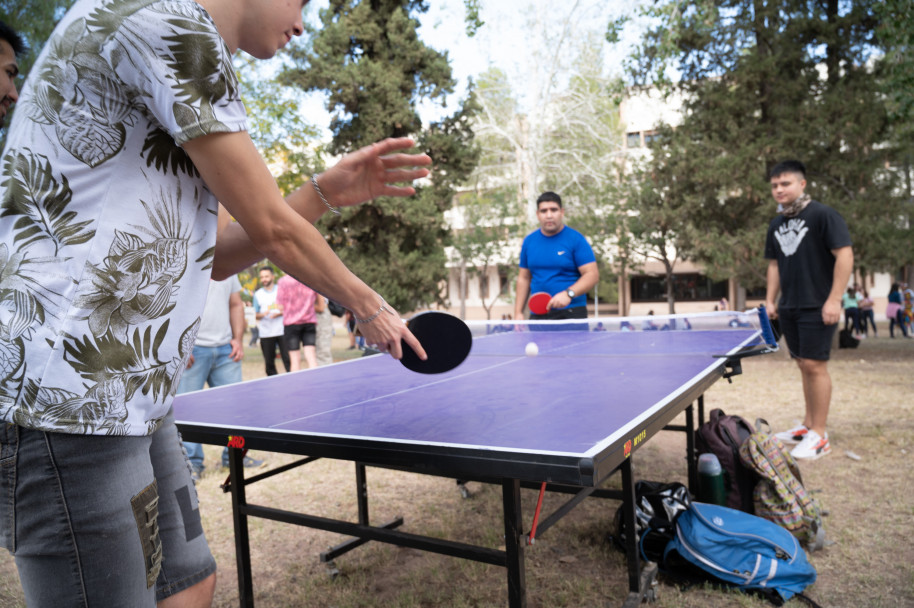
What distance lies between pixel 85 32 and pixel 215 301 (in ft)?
14.8

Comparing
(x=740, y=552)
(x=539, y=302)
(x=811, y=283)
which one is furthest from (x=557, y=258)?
(x=740, y=552)

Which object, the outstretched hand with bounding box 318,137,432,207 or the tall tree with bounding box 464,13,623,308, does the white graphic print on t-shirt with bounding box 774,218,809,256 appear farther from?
the tall tree with bounding box 464,13,623,308

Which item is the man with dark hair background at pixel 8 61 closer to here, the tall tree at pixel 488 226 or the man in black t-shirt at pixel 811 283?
the man in black t-shirt at pixel 811 283

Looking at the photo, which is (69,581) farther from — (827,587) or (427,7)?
(427,7)

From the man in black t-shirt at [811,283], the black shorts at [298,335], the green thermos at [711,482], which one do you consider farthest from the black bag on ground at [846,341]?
the green thermos at [711,482]

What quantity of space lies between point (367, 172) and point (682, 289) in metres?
39.1

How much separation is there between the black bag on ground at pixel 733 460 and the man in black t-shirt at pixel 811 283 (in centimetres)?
180

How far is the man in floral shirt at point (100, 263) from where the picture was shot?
1145 mm

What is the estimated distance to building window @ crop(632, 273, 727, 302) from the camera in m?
37.4

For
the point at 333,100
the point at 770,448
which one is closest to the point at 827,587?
the point at 770,448

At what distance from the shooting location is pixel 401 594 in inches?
127

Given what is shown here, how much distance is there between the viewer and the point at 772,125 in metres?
13.9

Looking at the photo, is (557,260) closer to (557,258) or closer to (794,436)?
(557,258)

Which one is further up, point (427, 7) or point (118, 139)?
point (427, 7)
